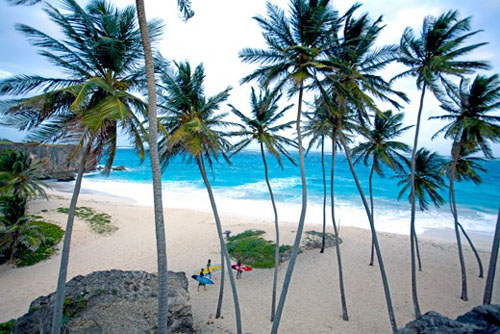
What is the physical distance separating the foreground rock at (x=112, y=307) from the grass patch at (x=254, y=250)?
5721 mm

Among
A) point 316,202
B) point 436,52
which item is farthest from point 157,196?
point 316,202

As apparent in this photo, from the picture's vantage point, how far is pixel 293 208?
26.2 metres

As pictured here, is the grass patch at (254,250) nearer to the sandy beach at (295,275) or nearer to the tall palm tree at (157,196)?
the sandy beach at (295,275)

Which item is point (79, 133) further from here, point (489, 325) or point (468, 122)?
point (468, 122)

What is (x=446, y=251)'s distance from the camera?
49.2 feet

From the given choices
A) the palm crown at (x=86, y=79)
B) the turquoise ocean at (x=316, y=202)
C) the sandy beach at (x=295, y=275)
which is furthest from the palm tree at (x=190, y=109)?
the turquoise ocean at (x=316, y=202)

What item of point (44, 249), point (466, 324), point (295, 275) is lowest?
point (295, 275)

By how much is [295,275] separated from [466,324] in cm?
866

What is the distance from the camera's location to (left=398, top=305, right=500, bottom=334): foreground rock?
11.9 feet

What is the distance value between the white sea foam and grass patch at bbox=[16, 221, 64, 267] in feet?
37.2

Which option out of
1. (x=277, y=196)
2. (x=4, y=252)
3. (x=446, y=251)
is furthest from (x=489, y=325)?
(x=277, y=196)

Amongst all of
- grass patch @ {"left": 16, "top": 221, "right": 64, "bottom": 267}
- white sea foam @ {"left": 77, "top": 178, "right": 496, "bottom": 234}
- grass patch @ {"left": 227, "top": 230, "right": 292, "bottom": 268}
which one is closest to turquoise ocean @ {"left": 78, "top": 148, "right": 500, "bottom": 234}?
white sea foam @ {"left": 77, "top": 178, "right": 496, "bottom": 234}

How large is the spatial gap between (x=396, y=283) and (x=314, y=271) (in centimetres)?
383

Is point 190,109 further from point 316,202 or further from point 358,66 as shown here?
point 316,202
